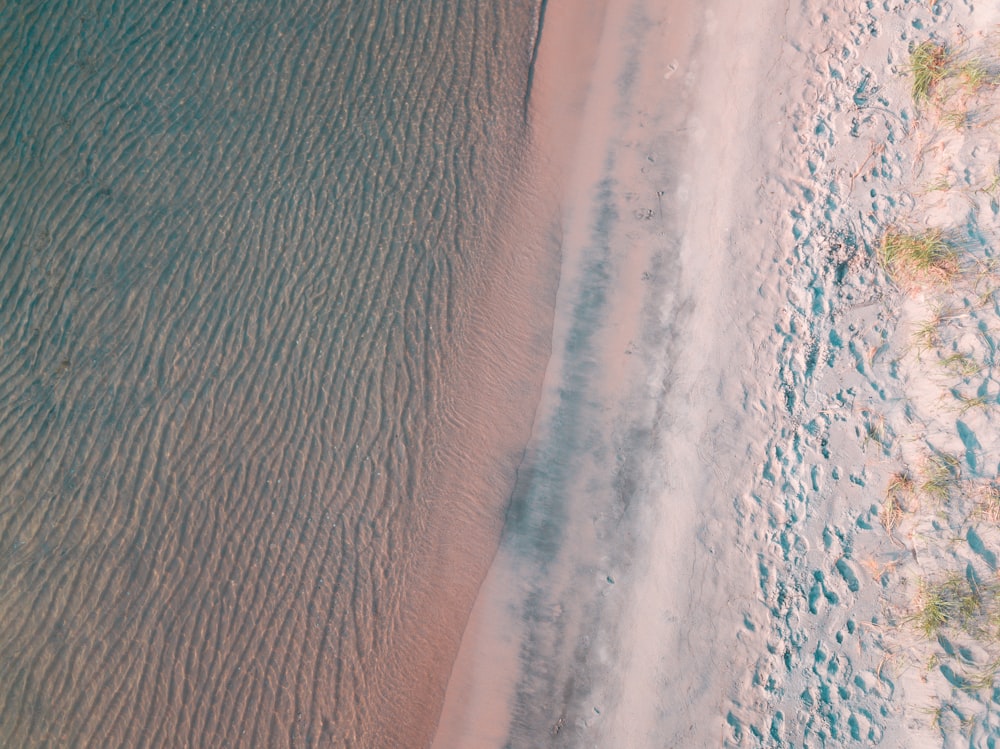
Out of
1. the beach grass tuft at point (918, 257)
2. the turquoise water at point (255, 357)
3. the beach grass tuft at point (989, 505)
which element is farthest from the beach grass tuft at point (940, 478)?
the turquoise water at point (255, 357)

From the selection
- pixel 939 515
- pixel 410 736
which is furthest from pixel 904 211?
pixel 410 736

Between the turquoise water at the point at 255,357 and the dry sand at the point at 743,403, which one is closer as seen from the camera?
the dry sand at the point at 743,403

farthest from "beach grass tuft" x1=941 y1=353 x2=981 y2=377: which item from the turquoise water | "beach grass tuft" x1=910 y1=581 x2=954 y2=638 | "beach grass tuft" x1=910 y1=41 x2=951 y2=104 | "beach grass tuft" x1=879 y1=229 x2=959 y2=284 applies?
the turquoise water

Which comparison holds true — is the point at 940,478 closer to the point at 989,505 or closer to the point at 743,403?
the point at 989,505

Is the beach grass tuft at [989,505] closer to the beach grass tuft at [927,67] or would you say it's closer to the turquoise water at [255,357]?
the beach grass tuft at [927,67]

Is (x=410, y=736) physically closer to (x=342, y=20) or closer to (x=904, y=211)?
(x=904, y=211)

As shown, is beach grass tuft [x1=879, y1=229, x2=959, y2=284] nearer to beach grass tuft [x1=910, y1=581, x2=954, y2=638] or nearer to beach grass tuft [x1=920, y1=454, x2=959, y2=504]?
beach grass tuft [x1=920, y1=454, x2=959, y2=504]
